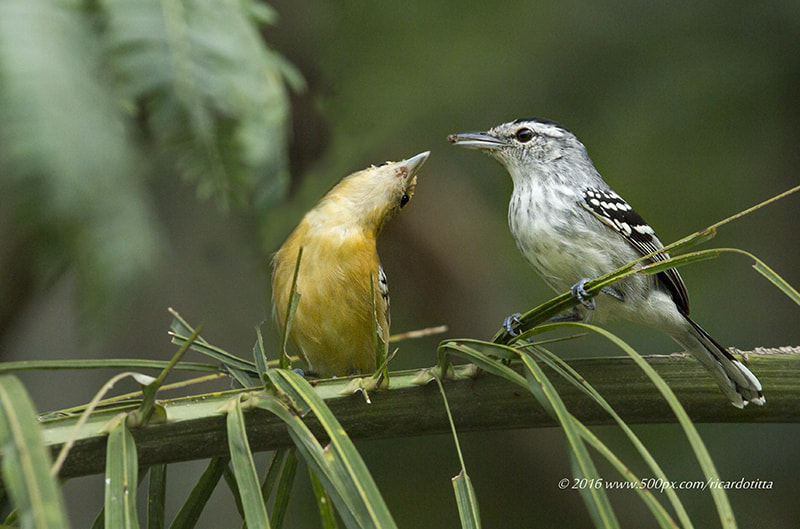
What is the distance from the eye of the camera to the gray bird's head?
101 inches

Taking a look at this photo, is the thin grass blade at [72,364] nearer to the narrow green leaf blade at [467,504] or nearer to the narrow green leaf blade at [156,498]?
the narrow green leaf blade at [156,498]

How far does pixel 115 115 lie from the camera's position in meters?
1.86

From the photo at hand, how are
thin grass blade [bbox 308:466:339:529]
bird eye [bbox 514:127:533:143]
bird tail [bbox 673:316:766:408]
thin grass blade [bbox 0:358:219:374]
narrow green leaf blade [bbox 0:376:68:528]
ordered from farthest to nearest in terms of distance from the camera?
bird eye [bbox 514:127:533:143]
bird tail [bbox 673:316:766:408]
thin grass blade [bbox 308:466:339:529]
thin grass blade [bbox 0:358:219:374]
narrow green leaf blade [bbox 0:376:68:528]

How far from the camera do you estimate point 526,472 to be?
4492 mm

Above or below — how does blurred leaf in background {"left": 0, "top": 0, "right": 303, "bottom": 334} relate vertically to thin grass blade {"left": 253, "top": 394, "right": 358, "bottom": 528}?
above

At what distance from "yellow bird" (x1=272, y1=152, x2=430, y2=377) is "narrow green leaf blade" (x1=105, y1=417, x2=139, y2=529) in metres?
1.36

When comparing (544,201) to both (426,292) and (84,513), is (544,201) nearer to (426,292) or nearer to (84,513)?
(426,292)

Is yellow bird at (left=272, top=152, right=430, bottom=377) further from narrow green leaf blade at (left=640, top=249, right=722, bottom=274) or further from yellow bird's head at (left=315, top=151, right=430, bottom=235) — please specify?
narrow green leaf blade at (left=640, top=249, right=722, bottom=274)

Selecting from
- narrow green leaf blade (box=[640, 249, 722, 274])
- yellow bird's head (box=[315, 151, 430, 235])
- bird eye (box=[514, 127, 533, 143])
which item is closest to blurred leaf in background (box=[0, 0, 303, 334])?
yellow bird's head (box=[315, 151, 430, 235])

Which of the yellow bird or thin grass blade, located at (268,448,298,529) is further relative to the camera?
the yellow bird

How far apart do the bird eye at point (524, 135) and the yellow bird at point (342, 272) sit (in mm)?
333

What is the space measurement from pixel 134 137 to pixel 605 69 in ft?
10.9

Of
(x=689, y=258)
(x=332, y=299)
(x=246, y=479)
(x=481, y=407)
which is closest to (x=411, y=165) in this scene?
(x=332, y=299)

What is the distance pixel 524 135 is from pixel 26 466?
2092 mm
